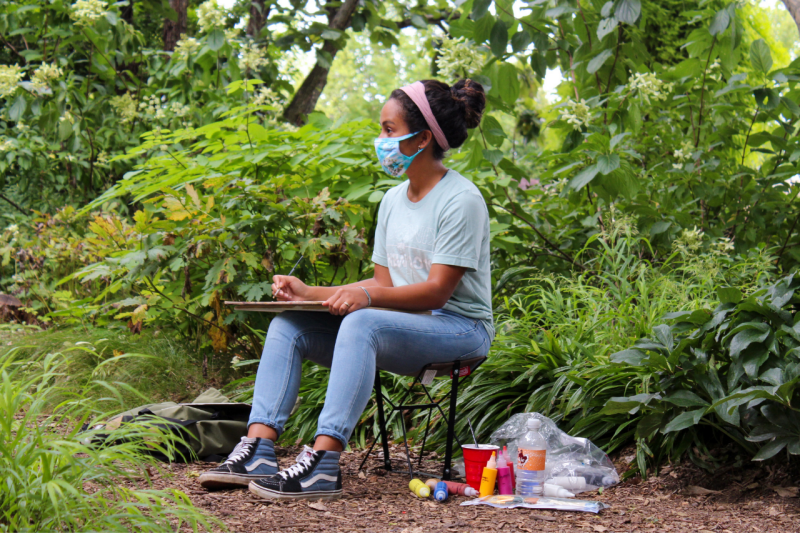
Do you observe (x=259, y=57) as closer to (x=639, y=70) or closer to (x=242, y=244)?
(x=242, y=244)

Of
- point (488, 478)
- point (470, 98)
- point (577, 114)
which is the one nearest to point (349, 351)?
point (488, 478)

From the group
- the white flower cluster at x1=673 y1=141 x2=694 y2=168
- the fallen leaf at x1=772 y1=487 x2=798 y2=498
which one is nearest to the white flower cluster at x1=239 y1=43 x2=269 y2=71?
the white flower cluster at x1=673 y1=141 x2=694 y2=168

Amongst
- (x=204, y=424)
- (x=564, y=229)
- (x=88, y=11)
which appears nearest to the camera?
(x=204, y=424)

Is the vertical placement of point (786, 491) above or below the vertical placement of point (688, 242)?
below

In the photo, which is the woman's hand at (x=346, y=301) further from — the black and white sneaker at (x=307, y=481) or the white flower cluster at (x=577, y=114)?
the white flower cluster at (x=577, y=114)

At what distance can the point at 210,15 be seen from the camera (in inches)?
185

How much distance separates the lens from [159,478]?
2330 mm

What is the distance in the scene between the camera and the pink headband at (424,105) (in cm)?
243

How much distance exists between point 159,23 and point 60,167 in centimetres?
259

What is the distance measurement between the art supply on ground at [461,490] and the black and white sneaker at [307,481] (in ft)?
1.26

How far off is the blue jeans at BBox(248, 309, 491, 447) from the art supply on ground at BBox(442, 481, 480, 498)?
0.39 m

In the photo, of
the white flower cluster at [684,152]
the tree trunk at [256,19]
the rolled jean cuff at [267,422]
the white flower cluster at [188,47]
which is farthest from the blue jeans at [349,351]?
the tree trunk at [256,19]

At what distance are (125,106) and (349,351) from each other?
15.0 ft

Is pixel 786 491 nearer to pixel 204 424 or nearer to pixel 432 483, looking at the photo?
pixel 432 483
